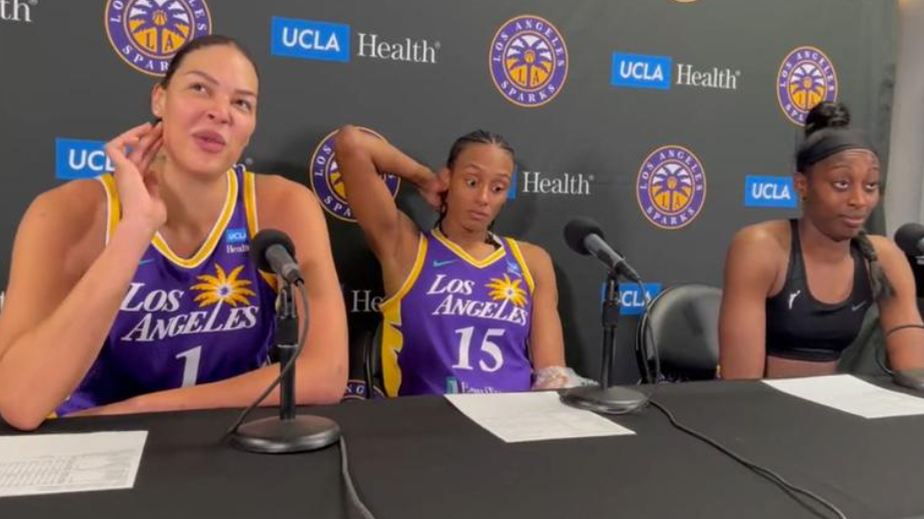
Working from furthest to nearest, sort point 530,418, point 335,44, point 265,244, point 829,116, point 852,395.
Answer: point 335,44 → point 829,116 → point 852,395 → point 530,418 → point 265,244

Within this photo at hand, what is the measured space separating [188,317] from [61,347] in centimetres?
34

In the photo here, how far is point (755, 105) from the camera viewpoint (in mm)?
2523

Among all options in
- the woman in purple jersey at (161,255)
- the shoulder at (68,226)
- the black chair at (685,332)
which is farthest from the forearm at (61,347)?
the black chair at (685,332)

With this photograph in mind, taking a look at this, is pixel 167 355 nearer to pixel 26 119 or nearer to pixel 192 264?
pixel 192 264

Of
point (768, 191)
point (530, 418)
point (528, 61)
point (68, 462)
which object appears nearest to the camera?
point (68, 462)

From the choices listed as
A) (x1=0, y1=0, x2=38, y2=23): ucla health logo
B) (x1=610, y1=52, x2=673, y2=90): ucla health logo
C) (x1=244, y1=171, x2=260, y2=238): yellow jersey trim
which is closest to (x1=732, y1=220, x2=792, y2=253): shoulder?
(x1=610, y1=52, x2=673, y2=90): ucla health logo

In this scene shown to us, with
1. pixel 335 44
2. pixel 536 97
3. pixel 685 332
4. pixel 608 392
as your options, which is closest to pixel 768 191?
pixel 685 332

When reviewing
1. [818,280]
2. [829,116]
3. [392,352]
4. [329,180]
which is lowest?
[392,352]

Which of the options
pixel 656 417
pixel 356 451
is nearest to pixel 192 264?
pixel 356 451

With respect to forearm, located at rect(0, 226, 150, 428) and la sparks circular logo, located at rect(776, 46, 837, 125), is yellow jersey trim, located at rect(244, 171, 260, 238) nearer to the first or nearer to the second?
forearm, located at rect(0, 226, 150, 428)

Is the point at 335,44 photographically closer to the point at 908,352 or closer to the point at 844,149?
the point at 844,149

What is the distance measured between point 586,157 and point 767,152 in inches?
27.7

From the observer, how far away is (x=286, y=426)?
36.9 inches

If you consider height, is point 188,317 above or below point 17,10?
below
